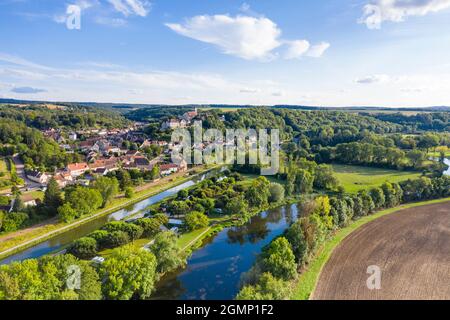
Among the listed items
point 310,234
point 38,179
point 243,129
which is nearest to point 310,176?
point 310,234

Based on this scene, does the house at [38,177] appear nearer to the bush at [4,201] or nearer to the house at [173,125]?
the bush at [4,201]

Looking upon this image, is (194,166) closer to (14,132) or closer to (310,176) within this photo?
(310,176)

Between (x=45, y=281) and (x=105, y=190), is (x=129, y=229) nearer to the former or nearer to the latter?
(x=45, y=281)

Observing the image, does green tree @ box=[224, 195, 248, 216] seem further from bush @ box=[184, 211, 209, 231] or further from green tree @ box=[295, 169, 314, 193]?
green tree @ box=[295, 169, 314, 193]

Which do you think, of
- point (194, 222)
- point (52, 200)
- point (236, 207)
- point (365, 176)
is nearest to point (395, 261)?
point (236, 207)

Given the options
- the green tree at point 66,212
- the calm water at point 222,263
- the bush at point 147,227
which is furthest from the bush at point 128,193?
the calm water at point 222,263

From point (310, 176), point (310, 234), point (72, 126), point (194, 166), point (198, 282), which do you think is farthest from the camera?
point (72, 126)
